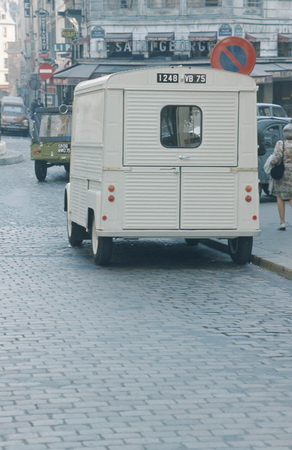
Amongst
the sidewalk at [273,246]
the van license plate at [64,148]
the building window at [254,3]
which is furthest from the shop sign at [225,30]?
the sidewalk at [273,246]

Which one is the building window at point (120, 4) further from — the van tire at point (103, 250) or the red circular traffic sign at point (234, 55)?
the van tire at point (103, 250)

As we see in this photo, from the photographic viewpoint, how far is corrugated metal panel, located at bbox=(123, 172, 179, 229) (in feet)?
36.3

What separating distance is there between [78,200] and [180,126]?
2.08 meters

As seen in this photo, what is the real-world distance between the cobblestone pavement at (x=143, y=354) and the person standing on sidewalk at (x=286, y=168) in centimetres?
Answer: 209

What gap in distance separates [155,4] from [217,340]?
137 feet

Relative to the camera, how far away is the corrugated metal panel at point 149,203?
1106 cm

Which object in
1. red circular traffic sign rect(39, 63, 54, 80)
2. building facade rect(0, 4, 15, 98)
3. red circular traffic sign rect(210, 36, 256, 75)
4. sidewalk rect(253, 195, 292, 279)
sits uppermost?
building facade rect(0, 4, 15, 98)

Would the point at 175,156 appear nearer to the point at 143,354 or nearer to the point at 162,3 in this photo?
the point at 143,354

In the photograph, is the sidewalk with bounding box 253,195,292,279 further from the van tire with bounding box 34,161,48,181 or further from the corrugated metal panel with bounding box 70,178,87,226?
the van tire with bounding box 34,161,48,181

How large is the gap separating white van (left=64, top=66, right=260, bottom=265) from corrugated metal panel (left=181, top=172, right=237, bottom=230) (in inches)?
0.5

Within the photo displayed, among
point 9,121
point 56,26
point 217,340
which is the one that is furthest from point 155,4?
point 217,340

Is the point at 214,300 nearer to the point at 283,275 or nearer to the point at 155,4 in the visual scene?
the point at 283,275

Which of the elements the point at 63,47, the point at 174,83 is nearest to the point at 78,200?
the point at 174,83

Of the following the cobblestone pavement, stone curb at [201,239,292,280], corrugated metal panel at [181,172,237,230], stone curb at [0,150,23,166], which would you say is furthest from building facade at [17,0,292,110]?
the cobblestone pavement
